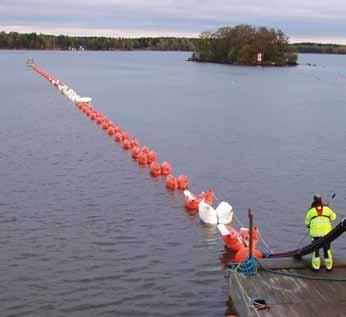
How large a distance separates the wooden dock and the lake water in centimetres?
199

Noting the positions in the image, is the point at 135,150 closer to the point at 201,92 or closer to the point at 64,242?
the point at 64,242

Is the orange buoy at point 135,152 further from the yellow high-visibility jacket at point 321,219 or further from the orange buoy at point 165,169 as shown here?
the yellow high-visibility jacket at point 321,219

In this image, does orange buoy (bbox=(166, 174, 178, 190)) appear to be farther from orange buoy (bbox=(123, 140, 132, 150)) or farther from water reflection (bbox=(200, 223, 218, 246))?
orange buoy (bbox=(123, 140, 132, 150))

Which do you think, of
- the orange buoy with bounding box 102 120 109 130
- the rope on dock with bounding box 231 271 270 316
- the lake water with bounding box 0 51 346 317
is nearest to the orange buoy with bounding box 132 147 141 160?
the lake water with bounding box 0 51 346 317

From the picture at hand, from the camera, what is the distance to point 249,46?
162 metres

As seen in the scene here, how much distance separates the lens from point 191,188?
31141 mm

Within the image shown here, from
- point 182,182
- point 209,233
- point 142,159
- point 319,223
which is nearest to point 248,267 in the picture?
point 319,223

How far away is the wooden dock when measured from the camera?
14.8 metres

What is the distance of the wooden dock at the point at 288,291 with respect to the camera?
14.8 metres

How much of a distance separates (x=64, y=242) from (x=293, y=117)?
135 feet

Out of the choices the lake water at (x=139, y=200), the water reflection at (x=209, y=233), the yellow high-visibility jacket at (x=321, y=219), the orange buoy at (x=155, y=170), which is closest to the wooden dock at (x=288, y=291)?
the yellow high-visibility jacket at (x=321, y=219)

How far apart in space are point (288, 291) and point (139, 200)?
13.7 metres

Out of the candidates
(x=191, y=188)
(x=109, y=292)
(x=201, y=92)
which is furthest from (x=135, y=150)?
(x=201, y=92)

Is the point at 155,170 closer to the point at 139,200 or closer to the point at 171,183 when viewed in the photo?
the point at 171,183
